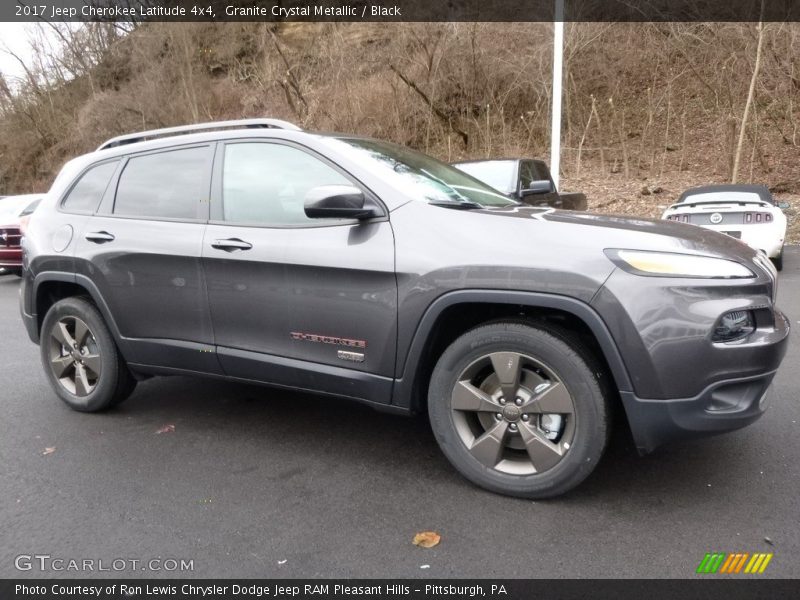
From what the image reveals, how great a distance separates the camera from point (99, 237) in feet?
12.5

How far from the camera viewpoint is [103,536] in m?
2.63

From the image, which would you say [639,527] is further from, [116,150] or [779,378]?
[116,150]

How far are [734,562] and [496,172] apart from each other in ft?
21.0

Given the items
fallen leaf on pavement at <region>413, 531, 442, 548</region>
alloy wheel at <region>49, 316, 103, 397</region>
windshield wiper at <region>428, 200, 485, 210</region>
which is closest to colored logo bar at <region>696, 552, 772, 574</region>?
fallen leaf on pavement at <region>413, 531, 442, 548</region>

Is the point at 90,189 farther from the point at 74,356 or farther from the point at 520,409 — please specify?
the point at 520,409

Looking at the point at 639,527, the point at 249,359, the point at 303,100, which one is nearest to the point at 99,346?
the point at 249,359

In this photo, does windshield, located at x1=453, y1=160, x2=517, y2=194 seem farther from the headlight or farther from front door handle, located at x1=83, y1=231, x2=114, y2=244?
the headlight

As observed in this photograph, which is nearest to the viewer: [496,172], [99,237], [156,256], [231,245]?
[231,245]

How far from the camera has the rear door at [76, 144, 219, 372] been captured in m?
3.47

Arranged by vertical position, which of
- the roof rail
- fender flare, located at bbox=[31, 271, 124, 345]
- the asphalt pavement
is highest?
the roof rail

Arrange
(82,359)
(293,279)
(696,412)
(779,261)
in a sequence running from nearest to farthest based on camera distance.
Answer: (696,412) < (293,279) < (82,359) < (779,261)

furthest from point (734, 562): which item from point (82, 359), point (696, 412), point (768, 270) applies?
point (82, 359)

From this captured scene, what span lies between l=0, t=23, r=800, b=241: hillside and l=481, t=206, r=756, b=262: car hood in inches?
447

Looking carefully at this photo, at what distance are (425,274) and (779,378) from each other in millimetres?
3070
